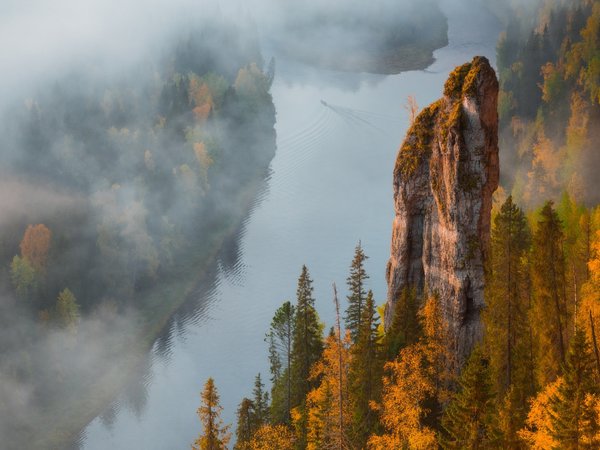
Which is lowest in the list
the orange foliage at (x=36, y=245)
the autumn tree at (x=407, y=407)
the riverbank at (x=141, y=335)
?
the autumn tree at (x=407, y=407)

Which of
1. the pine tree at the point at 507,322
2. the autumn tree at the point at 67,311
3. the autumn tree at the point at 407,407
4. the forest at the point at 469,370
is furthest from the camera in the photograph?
the autumn tree at the point at 67,311

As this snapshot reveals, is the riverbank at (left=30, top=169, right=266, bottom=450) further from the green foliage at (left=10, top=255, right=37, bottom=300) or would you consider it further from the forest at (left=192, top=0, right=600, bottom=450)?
the forest at (left=192, top=0, right=600, bottom=450)

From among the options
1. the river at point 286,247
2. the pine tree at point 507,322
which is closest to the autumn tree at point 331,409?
the pine tree at point 507,322

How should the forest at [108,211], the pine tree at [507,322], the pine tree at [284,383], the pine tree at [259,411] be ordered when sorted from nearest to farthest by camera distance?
the pine tree at [507,322] < the pine tree at [259,411] < the pine tree at [284,383] < the forest at [108,211]

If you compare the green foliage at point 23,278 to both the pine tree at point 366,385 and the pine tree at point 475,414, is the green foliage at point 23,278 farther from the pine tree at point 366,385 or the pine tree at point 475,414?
the pine tree at point 475,414

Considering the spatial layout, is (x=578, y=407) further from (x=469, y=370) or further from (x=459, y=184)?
(x=459, y=184)

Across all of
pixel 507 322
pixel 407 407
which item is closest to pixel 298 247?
pixel 507 322
